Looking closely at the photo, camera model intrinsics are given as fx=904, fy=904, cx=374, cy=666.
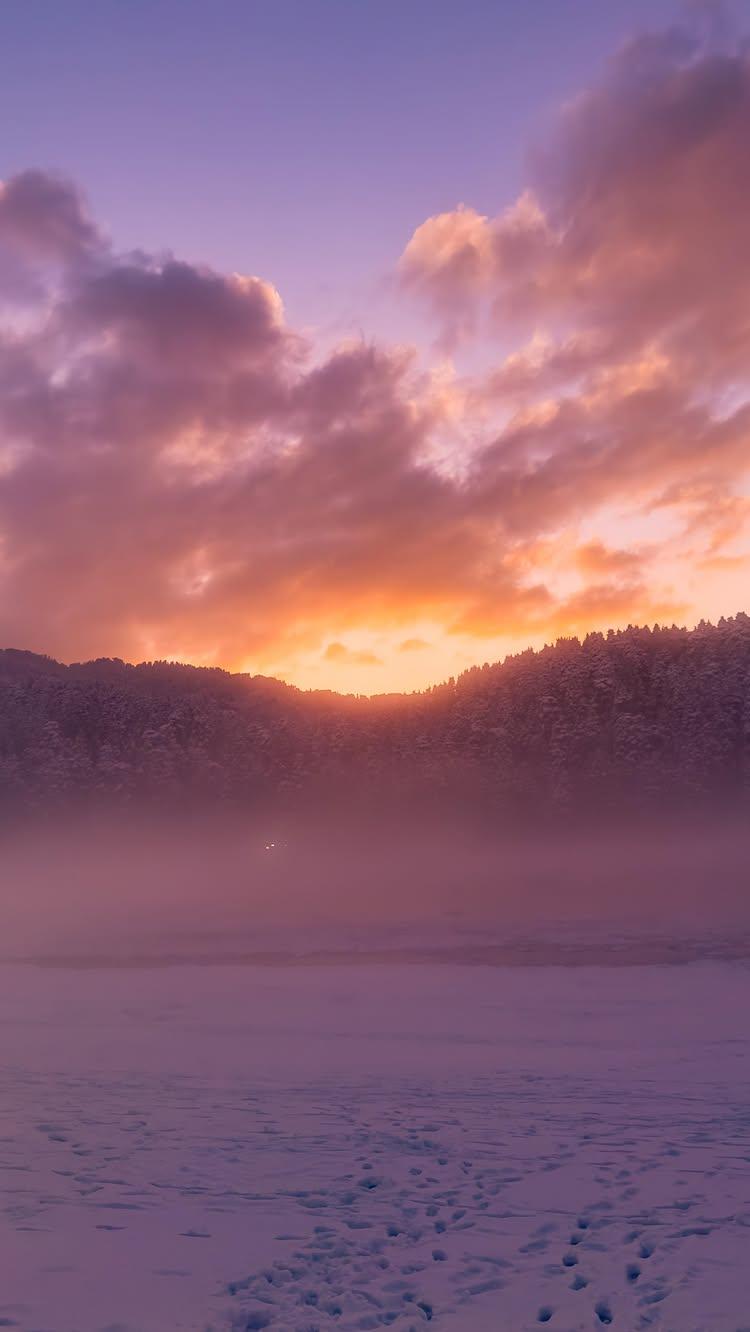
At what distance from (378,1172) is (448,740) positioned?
3625 inches

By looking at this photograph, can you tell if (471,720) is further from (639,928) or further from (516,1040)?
(516,1040)

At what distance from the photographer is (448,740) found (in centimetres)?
10300

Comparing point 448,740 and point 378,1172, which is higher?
point 448,740

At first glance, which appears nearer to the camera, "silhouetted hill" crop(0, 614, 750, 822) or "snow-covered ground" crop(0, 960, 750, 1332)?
"snow-covered ground" crop(0, 960, 750, 1332)

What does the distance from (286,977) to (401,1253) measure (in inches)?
807

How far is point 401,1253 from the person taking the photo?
9.04 meters

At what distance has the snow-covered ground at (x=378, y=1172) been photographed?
8.16m

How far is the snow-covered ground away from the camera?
8156 millimetres

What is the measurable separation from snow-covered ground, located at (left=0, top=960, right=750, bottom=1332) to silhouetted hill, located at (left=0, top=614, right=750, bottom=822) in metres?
73.0

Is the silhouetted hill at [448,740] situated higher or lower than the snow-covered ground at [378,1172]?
higher

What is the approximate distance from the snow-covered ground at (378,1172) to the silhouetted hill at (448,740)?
239ft

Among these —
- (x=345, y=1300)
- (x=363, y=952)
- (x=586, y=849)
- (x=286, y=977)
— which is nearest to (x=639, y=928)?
(x=363, y=952)

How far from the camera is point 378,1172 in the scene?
11320mm

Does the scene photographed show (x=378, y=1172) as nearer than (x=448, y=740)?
Yes
